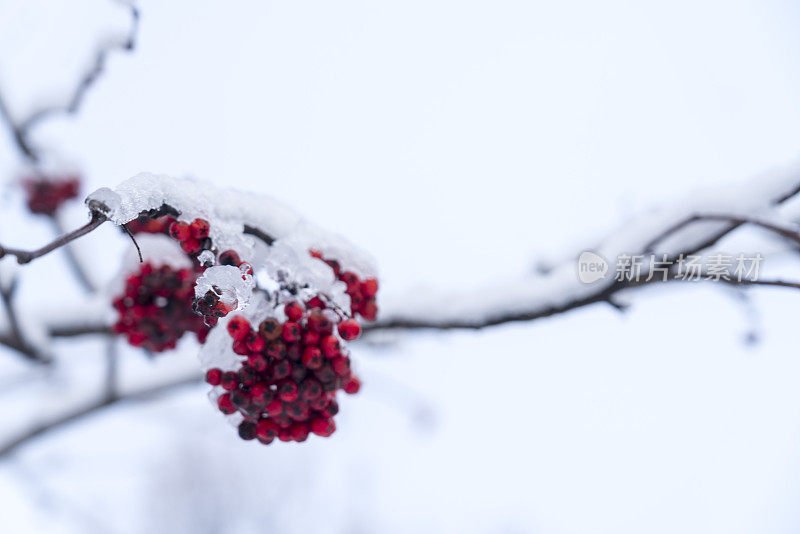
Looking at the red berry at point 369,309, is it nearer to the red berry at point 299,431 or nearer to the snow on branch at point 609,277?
the red berry at point 299,431

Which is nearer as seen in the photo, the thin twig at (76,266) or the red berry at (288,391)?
the red berry at (288,391)

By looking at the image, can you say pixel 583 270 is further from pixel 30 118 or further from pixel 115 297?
pixel 30 118

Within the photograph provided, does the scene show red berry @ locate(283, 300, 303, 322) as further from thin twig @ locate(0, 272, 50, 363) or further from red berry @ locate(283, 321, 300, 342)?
thin twig @ locate(0, 272, 50, 363)

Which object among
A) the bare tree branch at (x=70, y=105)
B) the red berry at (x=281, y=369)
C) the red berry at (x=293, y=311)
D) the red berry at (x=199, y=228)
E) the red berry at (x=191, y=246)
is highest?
the bare tree branch at (x=70, y=105)

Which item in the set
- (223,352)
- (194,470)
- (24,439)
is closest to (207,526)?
(194,470)

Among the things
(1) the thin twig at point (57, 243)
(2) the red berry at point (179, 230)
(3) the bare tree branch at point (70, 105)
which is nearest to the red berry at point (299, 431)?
(2) the red berry at point (179, 230)
